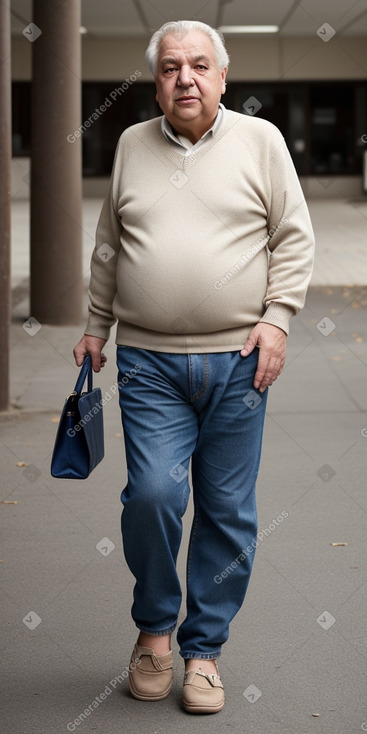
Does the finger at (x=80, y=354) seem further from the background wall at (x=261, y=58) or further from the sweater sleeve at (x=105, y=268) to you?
the background wall at (x=261, y=58)

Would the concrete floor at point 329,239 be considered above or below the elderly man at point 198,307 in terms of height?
below

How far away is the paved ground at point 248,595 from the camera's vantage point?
3.64 m

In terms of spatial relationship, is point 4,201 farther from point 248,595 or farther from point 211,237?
point 211,237

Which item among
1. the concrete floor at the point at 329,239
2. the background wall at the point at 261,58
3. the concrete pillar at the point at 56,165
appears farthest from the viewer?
the background wall at the point at 261,58

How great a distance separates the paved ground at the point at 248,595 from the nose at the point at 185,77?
185 centimetres

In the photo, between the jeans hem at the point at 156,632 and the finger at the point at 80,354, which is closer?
the jeans hem at the point at 156,632

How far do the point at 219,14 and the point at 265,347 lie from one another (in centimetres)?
2544

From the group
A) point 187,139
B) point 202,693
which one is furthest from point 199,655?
point 187,139

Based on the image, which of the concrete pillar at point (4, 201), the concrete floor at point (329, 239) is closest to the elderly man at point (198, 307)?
the concrete pillar at point (4, 201)

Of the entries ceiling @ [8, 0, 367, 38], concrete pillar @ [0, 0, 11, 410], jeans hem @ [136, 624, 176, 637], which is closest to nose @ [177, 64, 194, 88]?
jeans hem @ [136, 624, 176, 637]

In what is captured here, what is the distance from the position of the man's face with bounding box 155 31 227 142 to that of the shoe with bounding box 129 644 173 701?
159 cm

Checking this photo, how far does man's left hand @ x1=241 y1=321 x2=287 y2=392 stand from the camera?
138 inches

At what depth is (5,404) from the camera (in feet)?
26.3

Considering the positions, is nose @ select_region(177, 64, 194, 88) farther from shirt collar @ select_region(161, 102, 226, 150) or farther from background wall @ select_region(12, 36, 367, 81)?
background wall @ select_region(12, 36, 367, 81)
